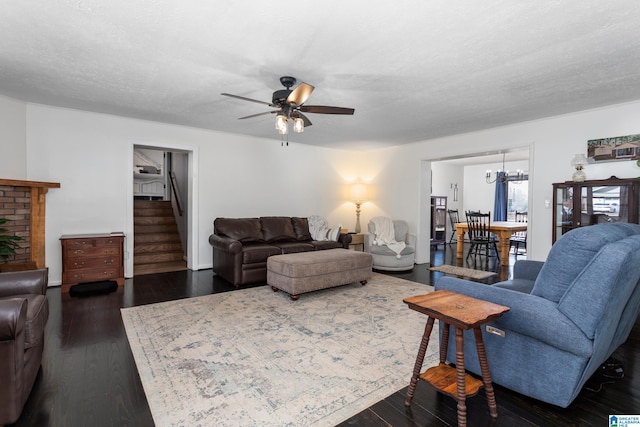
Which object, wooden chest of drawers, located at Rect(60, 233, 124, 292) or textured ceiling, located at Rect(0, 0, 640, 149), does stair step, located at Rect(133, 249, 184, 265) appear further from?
textured ceiling, located at Rect(0, 0, 640, 149)

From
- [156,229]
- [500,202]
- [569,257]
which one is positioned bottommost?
[156,229]

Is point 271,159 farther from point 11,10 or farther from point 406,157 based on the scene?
point 11,10

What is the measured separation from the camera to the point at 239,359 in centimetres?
236

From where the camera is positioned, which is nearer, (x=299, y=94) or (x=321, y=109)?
(x=299, y=94)

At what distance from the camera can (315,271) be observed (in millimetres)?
3898

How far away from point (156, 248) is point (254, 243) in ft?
8.10

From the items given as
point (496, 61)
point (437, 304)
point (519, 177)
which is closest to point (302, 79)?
point (496, 61)

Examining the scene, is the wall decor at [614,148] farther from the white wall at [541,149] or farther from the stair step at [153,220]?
the stair step at [153,220]

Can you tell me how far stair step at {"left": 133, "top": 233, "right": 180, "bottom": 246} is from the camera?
242 inches

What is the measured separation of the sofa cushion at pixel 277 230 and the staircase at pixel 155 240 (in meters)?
1.68

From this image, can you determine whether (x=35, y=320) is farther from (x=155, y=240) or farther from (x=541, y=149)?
(x=541, y=149)

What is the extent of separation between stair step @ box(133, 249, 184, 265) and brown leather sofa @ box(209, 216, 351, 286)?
5.01 ft

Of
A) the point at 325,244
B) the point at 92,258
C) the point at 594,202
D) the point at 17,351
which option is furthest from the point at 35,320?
the point at 594,202

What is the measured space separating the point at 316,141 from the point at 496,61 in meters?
3.93
